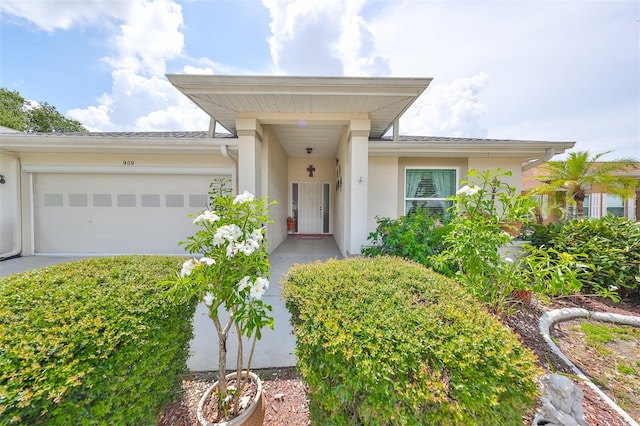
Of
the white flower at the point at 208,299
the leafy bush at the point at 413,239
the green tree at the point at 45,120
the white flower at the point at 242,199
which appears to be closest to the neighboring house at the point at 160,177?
the leafy bush at the point at 413,239

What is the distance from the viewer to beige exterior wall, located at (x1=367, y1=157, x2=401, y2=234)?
6.26m

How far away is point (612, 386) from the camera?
2.09 m

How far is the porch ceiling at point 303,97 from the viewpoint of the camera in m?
3.96

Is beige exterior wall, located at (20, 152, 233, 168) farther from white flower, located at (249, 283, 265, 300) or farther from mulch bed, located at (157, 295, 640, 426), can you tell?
white flower, located at (249, 283, 265, 300)

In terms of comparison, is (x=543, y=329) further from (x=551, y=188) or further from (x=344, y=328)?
(x=551, y=188)

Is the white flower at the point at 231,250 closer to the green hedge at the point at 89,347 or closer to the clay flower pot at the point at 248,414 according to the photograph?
the green hedge at the point at 89,347

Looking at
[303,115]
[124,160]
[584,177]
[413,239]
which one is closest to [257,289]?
[413,239]

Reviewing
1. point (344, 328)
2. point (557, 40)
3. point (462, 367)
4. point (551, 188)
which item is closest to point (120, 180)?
point (344, 328)

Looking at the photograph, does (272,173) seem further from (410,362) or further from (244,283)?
(410,362)

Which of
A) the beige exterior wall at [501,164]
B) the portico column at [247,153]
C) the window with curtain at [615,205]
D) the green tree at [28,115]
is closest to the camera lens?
the portico column at [247,153]

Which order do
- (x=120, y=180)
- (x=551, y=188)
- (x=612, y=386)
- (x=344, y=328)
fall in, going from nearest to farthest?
(x=344, y=328), (x=612, y=386), (x=120, y=180), (x=551, y=188)

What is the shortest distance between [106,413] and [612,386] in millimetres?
3980

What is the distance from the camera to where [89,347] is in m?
1.20

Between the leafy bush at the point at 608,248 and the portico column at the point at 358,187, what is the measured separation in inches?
140
